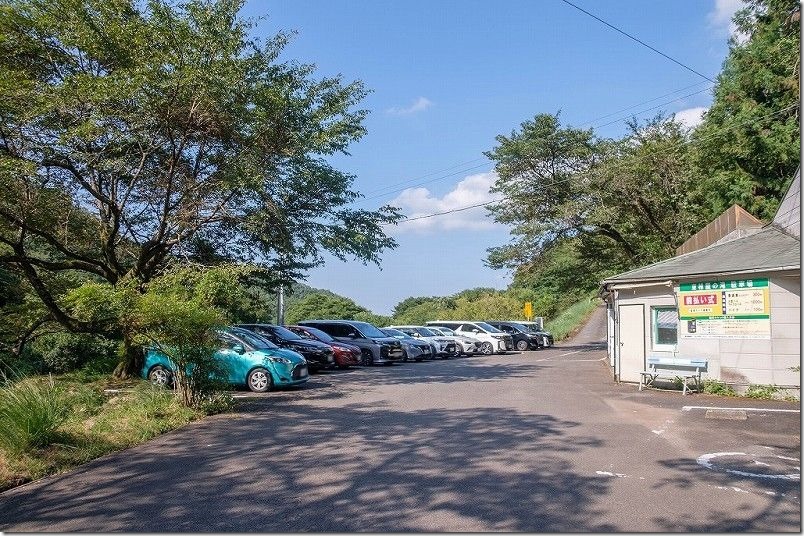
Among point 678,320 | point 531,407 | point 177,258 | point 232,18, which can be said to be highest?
point 232,18

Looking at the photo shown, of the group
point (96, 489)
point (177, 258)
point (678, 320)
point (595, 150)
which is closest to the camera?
point (96, 489)

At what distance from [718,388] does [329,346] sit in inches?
488

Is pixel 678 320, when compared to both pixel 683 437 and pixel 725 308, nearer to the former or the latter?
pixel 725 308

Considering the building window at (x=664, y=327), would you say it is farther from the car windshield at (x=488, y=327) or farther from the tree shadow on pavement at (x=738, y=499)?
the car windshield at (x=488, y=327)

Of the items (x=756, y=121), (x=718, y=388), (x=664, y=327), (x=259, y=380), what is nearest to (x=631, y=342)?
(x=664, y=327)

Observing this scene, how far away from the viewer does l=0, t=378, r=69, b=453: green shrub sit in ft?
23.5

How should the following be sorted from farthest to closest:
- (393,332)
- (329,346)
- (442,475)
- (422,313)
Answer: (422,313), (393,332), (329,346), (442,475)

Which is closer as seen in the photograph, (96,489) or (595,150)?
(96,489)

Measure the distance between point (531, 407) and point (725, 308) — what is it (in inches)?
217

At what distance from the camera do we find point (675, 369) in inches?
565

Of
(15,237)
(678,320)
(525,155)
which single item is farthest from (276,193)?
(525,155)

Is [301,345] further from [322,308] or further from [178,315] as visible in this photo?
[322,308]

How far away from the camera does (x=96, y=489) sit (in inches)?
244

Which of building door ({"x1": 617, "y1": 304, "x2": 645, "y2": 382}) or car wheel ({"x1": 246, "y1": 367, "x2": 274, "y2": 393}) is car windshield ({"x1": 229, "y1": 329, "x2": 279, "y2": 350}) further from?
building door ({"x1": 617, "y1": 304, "x2": 645, "y2": 382})
